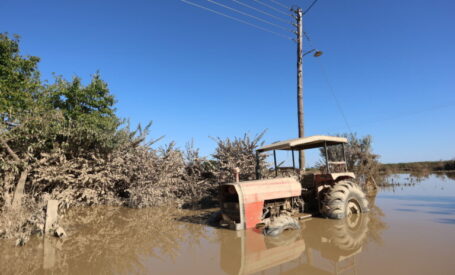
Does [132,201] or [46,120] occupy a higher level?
[46,120]

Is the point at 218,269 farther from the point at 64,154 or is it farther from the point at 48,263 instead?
the point at 64,154

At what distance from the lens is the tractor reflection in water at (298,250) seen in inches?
Result: 136

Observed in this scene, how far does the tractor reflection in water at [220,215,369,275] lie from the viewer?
11.3ft

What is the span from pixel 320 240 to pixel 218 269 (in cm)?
212

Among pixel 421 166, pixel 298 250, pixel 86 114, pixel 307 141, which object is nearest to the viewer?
pixel 298 250

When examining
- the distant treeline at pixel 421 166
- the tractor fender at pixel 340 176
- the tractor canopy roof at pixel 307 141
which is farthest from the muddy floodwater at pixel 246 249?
the distant treeline at pixel 421 166

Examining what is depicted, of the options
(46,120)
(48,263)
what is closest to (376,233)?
(48,263)

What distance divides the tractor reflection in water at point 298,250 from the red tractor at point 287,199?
33cm

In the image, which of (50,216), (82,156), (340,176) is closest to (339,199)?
(340,176)

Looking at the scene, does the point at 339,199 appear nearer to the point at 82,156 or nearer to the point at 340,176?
the point at 340,176

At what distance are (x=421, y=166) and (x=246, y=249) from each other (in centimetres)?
3992

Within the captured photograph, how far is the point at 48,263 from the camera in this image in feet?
12.6

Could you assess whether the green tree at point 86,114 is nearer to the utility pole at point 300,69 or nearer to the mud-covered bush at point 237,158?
the mud-covered bush at point 237,158

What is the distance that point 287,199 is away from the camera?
625 centimetres
